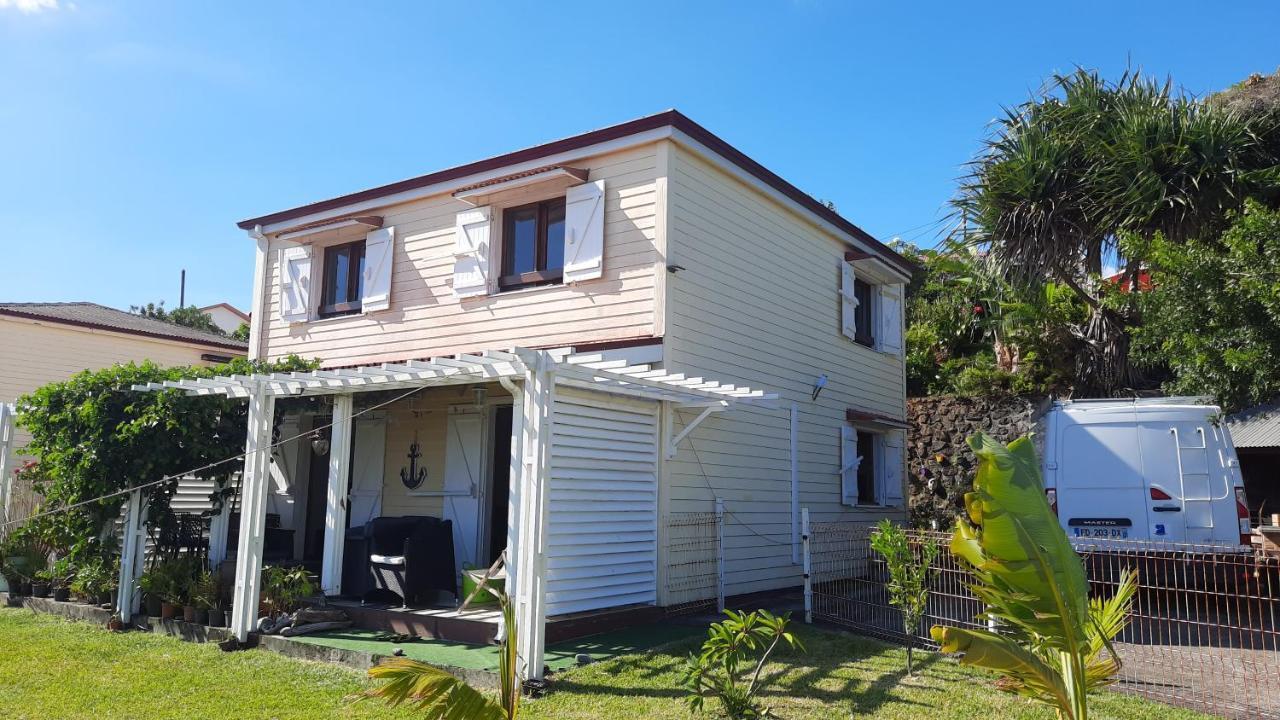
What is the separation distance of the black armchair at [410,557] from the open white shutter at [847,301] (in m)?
7.10

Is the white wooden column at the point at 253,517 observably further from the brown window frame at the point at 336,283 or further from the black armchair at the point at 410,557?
the brown window frame at the point at 336,283

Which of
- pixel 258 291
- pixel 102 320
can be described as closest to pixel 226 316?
pixel 102 320

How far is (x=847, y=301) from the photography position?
14.1 metres

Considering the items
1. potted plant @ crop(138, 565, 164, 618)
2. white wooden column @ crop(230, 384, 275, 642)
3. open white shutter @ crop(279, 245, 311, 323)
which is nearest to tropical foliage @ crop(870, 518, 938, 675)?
white wooden column @ crop(230, 384, 275, 642)

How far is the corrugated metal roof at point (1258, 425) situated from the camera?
992 cm

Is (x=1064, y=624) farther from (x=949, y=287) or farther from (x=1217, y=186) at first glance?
(x=949, y=287)

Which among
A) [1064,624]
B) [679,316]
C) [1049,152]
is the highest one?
[1049,152]

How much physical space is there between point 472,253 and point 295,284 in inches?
145

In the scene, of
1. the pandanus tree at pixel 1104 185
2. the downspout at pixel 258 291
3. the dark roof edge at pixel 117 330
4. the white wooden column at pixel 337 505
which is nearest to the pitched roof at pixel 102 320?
the dark roof edge at pixel 117 330

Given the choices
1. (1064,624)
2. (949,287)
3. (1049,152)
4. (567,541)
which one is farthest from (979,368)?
(1064,624)

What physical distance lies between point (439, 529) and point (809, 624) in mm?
4182

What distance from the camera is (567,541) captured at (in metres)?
8.53

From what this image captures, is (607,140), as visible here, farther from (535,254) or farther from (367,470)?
(367,470)

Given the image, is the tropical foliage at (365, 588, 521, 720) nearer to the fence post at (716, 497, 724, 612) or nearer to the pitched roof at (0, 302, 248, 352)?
the fence post at (716, 497, 724, 612)
